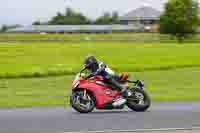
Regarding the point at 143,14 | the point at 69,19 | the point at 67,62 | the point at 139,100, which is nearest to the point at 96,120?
the point at 139,100

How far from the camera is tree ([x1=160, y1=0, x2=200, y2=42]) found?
112 meters

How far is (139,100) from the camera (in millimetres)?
14805

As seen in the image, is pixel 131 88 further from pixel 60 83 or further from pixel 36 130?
pixel 60 83

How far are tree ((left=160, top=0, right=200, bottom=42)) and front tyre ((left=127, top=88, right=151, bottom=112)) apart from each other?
96.4 meters

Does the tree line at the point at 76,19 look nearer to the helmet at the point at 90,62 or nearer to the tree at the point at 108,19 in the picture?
the tree at the point at 108,19

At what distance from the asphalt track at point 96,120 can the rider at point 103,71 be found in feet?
1.77

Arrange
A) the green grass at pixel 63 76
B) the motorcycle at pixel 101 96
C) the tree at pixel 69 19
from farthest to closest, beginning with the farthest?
the tree at pixel 69 19 < the green grass at pixel 63 76 < the motorcycle at pixel 101 96

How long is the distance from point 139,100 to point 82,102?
1306 millimetres

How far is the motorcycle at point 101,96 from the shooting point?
14.7 metres

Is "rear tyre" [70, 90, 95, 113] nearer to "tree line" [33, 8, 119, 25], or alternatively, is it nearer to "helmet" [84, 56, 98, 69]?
"helmet" [84, 56, 98, 69]

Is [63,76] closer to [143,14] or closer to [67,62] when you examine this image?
[67,62]

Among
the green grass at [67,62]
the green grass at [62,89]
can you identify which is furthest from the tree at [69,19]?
the green grass at [62,89]

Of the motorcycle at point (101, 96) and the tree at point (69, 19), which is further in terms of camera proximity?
the tree at point (69, 19)

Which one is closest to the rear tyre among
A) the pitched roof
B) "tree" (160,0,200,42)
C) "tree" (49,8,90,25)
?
"tree" (160,0,200,42)
